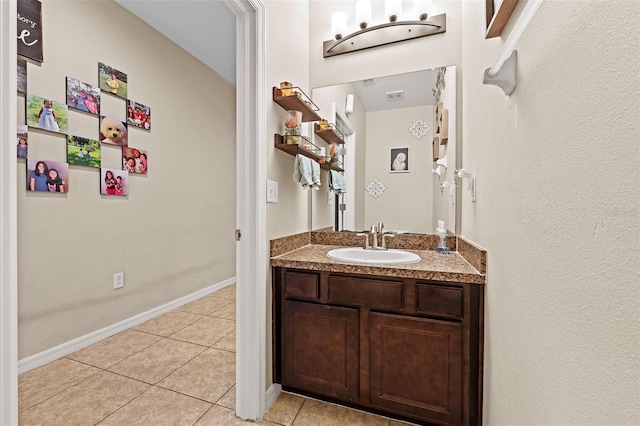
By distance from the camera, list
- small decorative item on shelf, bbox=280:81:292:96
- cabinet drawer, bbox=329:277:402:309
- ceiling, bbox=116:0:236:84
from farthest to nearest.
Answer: ceiling, bbox=116:0:236:84 → small decorative item on shelf, bbox=280:81:292:96 → cabinet drawer, bbox=329:277:402:309

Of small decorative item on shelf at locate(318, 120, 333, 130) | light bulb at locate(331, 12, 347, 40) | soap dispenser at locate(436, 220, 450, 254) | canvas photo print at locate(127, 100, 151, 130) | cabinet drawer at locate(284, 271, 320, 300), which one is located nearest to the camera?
cabinet drawer at locate(284, 271, 320, 300)

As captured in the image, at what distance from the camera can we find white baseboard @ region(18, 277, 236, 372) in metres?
1.79

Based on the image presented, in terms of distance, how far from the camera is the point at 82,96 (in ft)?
6.75

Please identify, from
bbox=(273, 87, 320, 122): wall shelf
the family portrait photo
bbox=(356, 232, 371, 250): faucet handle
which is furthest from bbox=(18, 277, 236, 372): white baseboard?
the family portrait photo

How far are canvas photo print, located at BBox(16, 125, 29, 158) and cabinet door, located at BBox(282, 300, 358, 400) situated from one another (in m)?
1.87

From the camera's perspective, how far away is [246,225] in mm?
1393

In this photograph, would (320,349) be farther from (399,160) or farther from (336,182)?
(399,160)

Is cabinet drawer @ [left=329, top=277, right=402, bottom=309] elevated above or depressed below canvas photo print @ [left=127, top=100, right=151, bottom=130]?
below

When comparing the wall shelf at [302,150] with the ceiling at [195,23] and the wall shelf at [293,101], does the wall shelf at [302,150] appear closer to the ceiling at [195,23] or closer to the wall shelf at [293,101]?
the wall shelf at [293,101]

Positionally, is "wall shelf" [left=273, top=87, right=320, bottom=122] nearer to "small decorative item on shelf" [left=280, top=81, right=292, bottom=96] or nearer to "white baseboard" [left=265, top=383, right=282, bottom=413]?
"small decorative item on shelf" [left=280, top=81, right=292, bottom=96]

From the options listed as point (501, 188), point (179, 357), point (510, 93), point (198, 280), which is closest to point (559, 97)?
point (510, 93)

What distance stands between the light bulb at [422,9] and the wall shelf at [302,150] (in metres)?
1.05

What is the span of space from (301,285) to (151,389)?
3.60 ft
